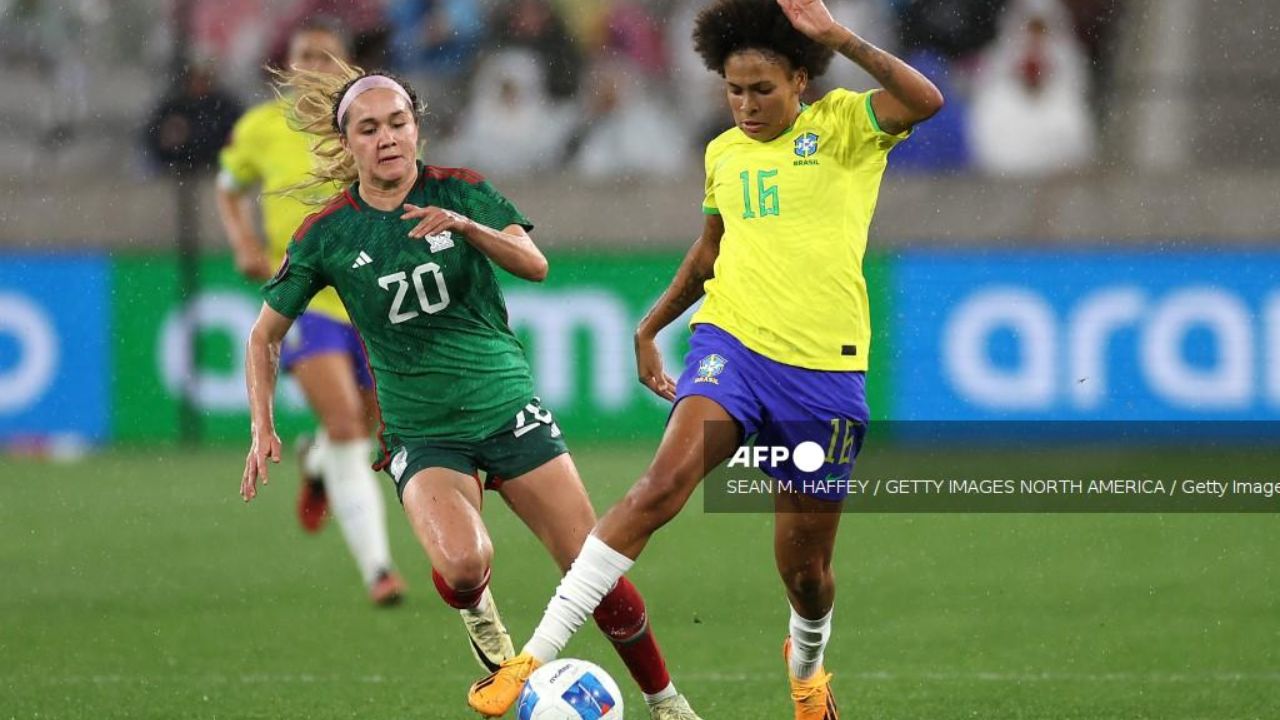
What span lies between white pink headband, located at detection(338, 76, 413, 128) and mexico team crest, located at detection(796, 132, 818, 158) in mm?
1183

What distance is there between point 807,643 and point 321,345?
11.3 feet

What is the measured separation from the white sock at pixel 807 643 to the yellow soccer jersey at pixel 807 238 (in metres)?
0.76

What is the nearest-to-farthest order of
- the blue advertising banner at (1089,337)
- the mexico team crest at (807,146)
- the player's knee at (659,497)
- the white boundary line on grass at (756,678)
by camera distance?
1. the player's knee at (659,497)
2. the mexico team crest at (807,146)
3. the white boundary line on grass at (756,678)
4. the blue advertising banner at (1089,337)

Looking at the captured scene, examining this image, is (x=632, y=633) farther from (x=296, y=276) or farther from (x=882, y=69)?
(x=882, y=69)

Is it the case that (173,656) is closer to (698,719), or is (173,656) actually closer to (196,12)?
(698,719)

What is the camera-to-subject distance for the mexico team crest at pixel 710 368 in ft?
17.7

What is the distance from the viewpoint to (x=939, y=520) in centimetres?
1040

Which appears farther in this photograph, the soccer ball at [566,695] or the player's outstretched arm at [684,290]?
the player's outstretched arm at [684,290]

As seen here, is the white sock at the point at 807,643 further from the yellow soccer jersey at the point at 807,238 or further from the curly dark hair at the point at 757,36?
the curly dark hair at the point at 757,36

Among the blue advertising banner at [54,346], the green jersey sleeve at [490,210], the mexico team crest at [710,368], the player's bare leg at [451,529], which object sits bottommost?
the blue advertising banner at [54,346]

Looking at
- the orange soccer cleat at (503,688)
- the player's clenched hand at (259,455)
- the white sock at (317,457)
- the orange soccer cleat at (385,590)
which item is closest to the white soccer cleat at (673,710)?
the orange soccer cleat at (503,688)

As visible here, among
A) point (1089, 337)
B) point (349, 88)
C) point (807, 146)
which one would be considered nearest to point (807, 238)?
point (807, 146)

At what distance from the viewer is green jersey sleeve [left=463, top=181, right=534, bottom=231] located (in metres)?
5.73

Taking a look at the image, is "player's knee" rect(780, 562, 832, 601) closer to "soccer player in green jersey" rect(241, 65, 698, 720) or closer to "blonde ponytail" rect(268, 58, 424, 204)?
"soccer player in green jersey" rect(241, 65, 698, 720)
